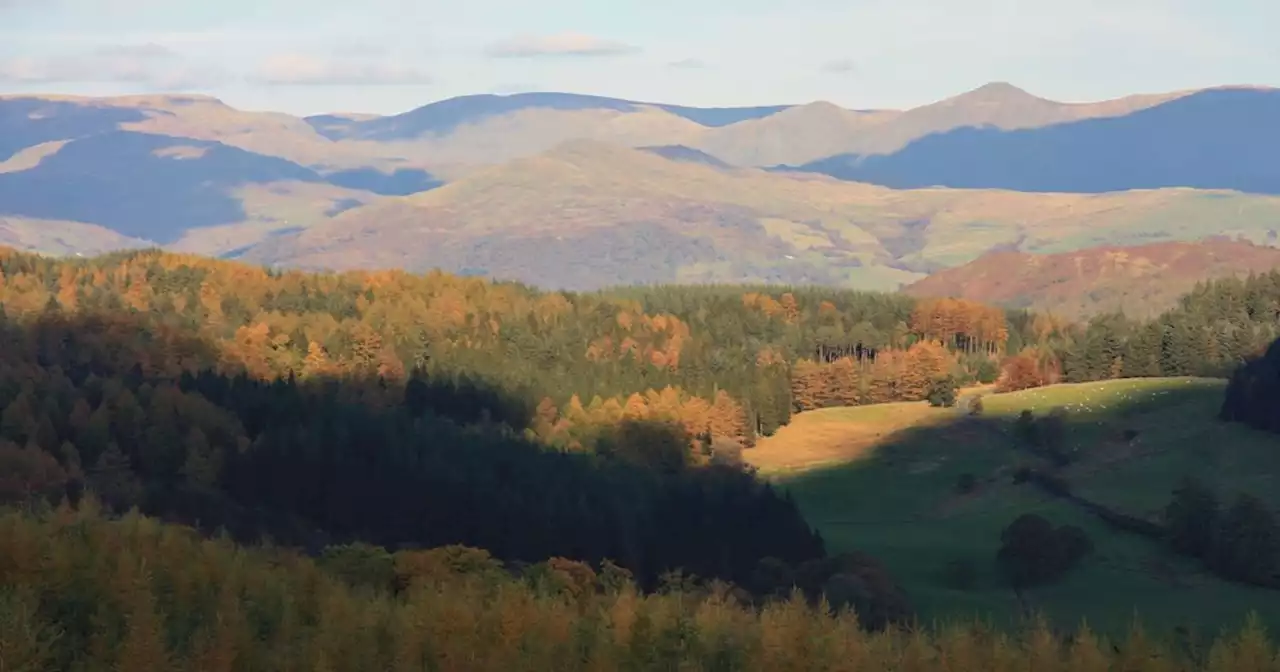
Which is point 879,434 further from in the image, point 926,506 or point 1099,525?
point 1099,525

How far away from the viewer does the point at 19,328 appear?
190500 mm

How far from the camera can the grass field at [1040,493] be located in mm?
111000

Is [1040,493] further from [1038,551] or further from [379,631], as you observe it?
[379,631]

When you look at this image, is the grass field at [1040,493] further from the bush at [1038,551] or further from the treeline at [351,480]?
the treeline at [351,480]

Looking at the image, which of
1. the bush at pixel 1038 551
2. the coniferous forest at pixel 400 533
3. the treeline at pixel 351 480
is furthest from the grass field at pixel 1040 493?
the treeline at pixel 351 480

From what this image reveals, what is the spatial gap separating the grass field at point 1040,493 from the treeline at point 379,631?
113ft

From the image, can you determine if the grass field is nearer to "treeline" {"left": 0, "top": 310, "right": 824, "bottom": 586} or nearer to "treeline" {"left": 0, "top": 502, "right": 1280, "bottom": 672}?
"treeline" {"left": 0, "top": 310, "right": 824, "bottom": 586}

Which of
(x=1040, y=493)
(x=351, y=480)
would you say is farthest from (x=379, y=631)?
(x=1040, y=493)

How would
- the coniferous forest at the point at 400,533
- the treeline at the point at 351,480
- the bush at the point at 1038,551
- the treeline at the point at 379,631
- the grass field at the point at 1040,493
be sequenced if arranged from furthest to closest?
the bush at the point at 1038,551 < the treeline at the point at 351,480 < the grass field at the point at 1040,493 < the coniferous forest at the point at 400,533 < the treeline at the point at 379,631

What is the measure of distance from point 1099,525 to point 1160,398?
5159cm

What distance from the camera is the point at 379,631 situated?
58.2m

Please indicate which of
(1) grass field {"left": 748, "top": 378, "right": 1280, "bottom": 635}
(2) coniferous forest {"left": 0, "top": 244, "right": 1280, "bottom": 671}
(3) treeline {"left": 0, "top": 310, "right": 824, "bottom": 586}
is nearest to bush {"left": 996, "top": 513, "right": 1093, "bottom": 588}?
(1) grass field {"left": 748, "top": 378, "right": 1280, "bottom": 635}

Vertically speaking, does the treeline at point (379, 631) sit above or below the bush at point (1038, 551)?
above

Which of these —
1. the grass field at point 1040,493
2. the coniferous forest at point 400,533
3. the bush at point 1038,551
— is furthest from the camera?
the bush at point 1038,551
